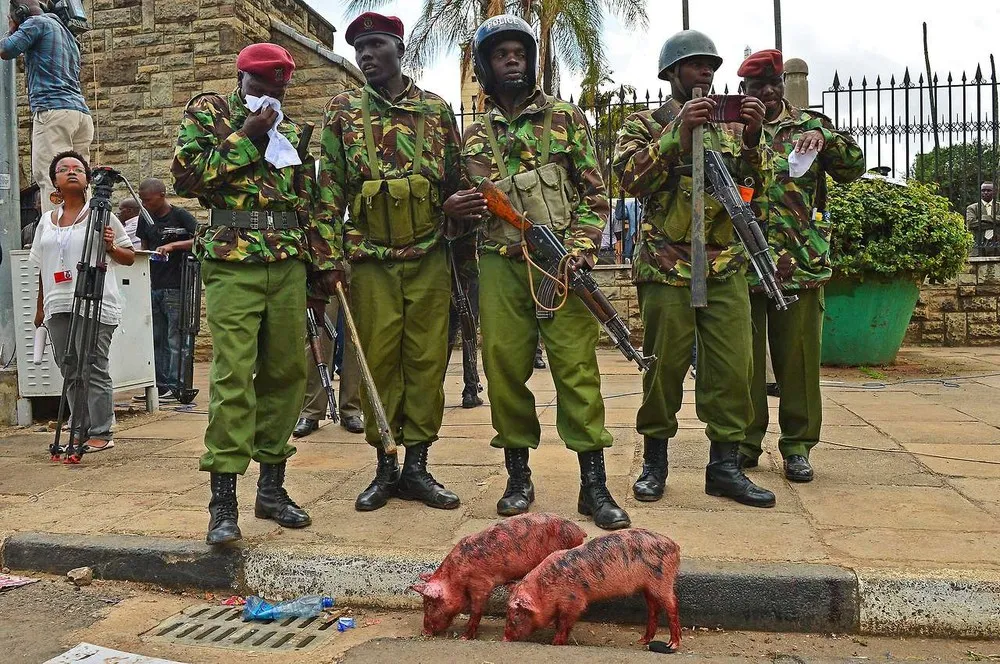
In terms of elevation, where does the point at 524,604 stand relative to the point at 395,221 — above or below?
below

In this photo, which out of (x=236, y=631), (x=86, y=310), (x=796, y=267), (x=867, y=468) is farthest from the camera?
(x=86, y=310)

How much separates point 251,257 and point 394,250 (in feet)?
2.04

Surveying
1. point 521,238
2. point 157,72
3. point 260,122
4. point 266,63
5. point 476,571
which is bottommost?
point 476,571

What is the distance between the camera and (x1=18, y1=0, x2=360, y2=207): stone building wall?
33.7 ft

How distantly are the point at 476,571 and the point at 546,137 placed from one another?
1.83m

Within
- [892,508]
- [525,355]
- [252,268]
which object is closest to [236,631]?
[252,268]

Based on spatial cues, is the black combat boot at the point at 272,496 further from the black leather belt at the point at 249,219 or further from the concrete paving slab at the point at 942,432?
the concrete paving slab at the point at 942,432

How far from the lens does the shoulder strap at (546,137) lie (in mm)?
3771

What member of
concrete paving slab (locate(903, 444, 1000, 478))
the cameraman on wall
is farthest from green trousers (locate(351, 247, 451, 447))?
the cameraman on wall

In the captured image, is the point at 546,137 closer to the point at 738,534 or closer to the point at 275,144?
the point at 275,144

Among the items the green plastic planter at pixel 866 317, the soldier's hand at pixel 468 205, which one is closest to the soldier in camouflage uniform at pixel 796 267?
the soldier's hand at pixel 468 205

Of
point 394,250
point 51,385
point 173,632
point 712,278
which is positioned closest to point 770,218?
point 712,278

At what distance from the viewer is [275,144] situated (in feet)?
11.9

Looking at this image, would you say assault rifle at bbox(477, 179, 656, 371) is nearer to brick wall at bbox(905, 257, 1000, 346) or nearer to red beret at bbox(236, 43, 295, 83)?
red beret at bbox(236, 43, 295, 83)
